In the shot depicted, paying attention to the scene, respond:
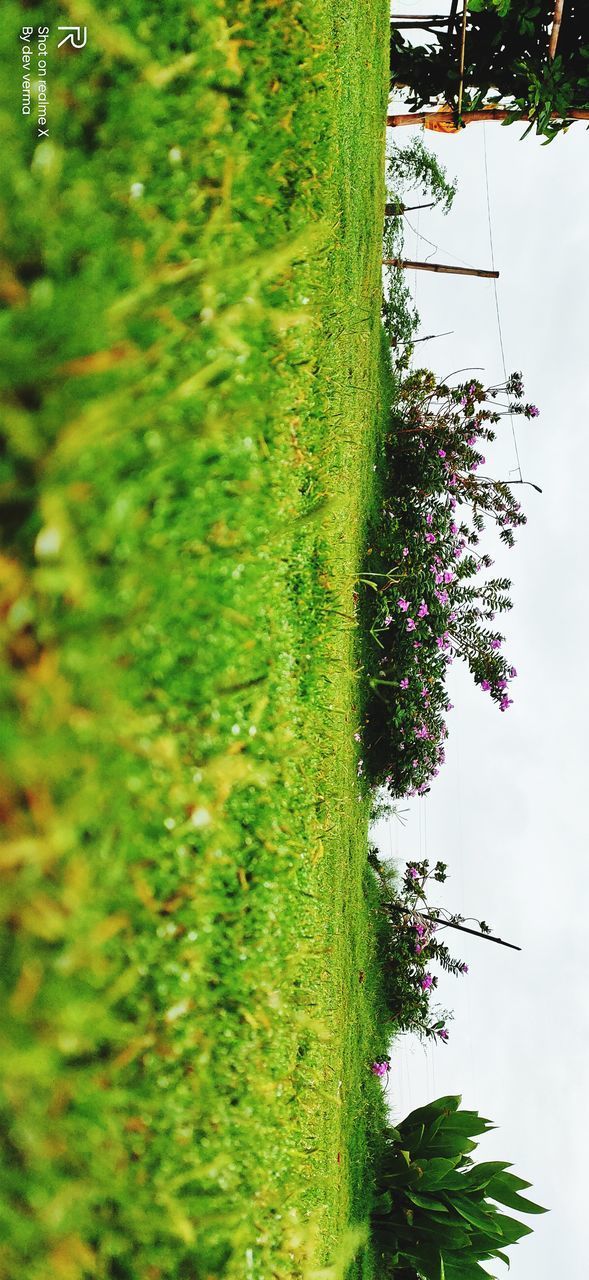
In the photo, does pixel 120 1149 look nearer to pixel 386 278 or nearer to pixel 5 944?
pixel 5 944

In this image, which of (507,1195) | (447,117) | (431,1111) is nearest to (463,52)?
(447,117)

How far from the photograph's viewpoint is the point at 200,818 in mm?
1928

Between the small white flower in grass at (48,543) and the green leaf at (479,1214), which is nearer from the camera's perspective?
the small white flower in grass at (48,543)

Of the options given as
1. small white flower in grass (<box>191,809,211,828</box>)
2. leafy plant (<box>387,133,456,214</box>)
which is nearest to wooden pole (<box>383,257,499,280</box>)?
leafy plant (<box>387,133,456,214</box>)

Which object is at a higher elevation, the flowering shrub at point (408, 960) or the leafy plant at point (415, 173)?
the leafy plant at point (415, 173)

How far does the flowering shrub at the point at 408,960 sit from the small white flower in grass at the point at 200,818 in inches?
219

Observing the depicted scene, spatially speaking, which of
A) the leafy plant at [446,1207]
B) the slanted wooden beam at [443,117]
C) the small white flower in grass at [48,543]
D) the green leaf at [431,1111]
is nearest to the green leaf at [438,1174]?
the leafy plant at [446,1207]

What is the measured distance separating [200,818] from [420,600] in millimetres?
4200

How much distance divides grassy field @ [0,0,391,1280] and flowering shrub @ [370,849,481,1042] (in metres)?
3.67

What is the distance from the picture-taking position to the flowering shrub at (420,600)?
19.1 feet

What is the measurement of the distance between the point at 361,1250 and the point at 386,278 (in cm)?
839

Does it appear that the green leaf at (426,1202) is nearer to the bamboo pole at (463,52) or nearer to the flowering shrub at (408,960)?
the flowering shrub at (408,960)

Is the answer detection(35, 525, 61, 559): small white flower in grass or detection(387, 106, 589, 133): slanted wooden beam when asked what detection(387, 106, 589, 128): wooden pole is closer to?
detection(387, 106, 589, 133): slanted wooden beam

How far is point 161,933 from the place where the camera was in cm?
181
